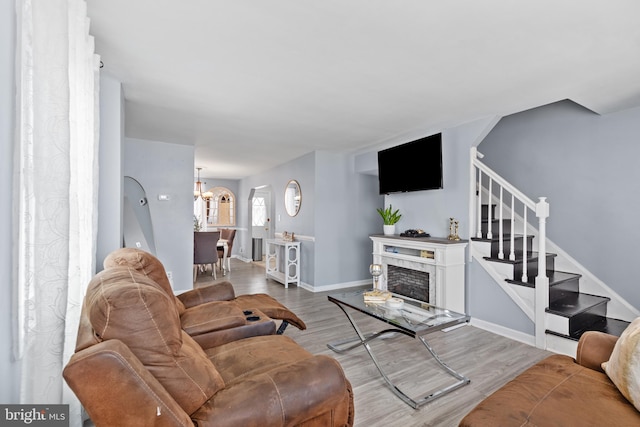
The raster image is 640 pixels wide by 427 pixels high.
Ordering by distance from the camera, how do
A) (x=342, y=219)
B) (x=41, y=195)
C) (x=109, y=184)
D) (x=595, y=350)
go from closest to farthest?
(x=41, y=195)
(x=595, y=350)
(x=109, y=184)
(x=342, y=219)

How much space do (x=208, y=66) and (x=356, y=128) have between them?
7.06 ft

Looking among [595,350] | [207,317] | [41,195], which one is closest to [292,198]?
[207,317]

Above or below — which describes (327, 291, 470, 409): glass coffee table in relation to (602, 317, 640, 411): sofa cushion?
below

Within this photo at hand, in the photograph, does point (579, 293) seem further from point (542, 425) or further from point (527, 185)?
point (542, 425)

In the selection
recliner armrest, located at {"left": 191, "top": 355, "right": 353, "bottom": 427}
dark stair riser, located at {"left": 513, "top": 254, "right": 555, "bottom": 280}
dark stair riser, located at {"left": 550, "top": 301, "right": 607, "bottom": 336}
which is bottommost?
dark stair riser, located at {"left": 550, "top": 301, "right": 607, "bottom": 336}

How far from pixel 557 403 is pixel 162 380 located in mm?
1597

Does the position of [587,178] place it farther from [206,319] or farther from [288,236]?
[288,236]

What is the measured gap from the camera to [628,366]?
1379mm

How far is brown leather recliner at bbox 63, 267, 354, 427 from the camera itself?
918 mm

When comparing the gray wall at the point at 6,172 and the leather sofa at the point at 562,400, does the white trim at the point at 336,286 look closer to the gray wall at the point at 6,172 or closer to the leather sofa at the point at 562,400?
the leather sofa at the point at 562,400

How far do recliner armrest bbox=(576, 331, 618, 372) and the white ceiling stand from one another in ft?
6.01

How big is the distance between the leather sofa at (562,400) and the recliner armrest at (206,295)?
214 centimetres

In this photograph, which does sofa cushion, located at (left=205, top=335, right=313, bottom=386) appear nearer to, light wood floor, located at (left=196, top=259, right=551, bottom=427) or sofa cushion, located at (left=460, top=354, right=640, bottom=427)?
light wood floor, located at (left=196, top=259, right=551, bottom=427)

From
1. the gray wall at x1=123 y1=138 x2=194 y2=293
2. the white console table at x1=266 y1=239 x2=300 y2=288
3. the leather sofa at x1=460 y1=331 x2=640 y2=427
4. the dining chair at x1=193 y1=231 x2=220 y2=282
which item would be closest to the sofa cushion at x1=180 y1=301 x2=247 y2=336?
the leather sofa at x1=460 y1=331 x2=640 y2=427
